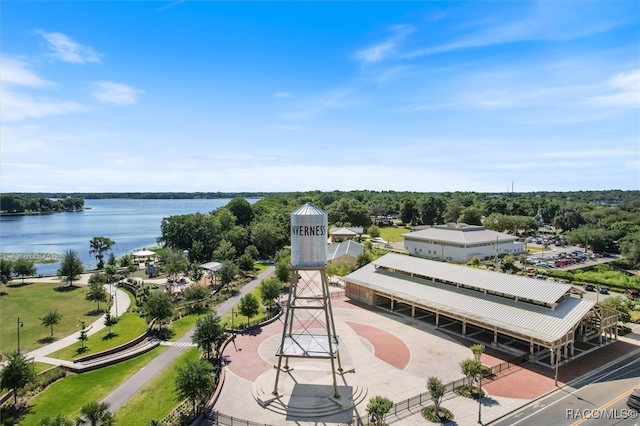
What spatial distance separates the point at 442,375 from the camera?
30.2m

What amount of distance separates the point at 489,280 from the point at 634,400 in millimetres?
16614

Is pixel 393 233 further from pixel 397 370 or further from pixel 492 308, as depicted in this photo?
pixel 397 370

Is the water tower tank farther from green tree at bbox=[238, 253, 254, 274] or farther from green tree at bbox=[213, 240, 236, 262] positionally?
green tree at bbox=[213, 240, 236, 262]

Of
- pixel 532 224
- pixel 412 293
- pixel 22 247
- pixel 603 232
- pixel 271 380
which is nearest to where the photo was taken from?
pixel 271 380

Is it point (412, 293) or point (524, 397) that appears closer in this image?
point (524, 397)

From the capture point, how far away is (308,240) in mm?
27875

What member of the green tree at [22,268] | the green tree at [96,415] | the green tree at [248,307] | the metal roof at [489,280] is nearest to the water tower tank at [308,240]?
the green tree at [96,415]

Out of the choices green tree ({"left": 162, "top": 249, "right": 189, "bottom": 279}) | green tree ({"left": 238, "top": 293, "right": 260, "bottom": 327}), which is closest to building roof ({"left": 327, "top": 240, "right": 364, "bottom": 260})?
green tree ({"left": 162, "top": 249, "right": 189, "bottom": 279})

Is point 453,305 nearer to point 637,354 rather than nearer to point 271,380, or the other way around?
point 637,354

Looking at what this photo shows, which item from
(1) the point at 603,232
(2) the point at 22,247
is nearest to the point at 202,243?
(2) the point at 22,247

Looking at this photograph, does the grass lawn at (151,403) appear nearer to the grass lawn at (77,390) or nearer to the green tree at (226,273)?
the grass lawn at (77,390)

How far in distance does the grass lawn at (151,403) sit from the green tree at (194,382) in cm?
263

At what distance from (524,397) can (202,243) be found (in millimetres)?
67546

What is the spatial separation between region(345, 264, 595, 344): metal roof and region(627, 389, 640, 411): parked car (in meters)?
5.54
